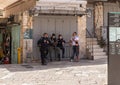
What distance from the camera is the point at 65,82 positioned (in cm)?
1207

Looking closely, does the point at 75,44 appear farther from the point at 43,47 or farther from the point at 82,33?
the point at 43,47

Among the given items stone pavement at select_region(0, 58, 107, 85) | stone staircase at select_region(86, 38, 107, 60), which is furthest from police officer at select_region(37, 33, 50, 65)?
Result: stone staircase at select_region(86, 38, 107, 60)

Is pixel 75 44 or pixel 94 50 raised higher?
pixel 75 44

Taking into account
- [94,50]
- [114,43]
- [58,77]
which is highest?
[114,43]

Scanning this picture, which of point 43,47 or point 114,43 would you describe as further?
point 43,47

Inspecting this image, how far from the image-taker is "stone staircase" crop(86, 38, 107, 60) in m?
20.7

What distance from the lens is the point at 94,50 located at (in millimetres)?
21109

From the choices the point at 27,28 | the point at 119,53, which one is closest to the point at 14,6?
the point at 27,28

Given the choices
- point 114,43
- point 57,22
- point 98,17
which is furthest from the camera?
point 98,17

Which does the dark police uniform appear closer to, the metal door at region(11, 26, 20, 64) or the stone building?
the stone building

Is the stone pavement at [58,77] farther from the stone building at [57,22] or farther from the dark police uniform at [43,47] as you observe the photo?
the stone building at [57,22]

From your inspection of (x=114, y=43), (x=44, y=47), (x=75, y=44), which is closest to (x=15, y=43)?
(x=44, y=47)

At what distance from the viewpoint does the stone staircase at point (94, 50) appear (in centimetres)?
2072

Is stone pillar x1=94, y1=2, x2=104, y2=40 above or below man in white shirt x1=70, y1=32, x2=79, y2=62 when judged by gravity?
above
